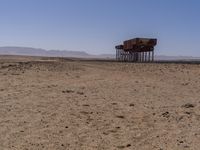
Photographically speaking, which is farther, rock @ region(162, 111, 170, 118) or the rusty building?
the rusty building

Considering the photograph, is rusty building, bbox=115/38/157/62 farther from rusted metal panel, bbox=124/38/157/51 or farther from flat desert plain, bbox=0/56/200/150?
flat desert plain, bbox=0/56/200/150

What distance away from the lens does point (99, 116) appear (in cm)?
1027

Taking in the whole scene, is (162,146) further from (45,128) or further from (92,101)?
(92,101)

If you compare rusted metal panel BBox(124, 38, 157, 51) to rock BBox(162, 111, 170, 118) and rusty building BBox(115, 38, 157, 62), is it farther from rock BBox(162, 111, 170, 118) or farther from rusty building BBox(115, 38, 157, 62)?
rock BBox(162, 111, 170, 118)

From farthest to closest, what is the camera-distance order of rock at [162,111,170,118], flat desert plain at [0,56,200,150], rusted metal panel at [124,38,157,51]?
rusted metal panel at [124,38,157,51], rock at [162,111,170,118], flat desert plain at [0,56,200,150]

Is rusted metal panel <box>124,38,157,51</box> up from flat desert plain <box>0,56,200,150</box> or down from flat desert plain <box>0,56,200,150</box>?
up

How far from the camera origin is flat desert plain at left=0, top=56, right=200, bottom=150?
788 centimetres

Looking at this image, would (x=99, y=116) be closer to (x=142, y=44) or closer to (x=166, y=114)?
(x=166, y=114)

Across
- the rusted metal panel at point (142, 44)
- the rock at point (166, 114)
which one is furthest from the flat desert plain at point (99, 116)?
the rusted metal panel at point (142, 44)

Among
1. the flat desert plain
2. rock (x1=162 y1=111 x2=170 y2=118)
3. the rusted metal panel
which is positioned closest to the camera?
the flat desert plain

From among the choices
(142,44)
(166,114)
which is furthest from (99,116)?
(142,44)

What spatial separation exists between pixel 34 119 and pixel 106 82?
832 centimetres

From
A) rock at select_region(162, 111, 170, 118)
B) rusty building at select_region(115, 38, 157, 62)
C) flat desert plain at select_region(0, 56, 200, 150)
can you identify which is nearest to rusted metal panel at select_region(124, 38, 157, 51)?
rusty building at select_region(115, 38, 157, 62)

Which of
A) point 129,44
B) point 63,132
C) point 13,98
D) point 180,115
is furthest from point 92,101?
point 129,44
